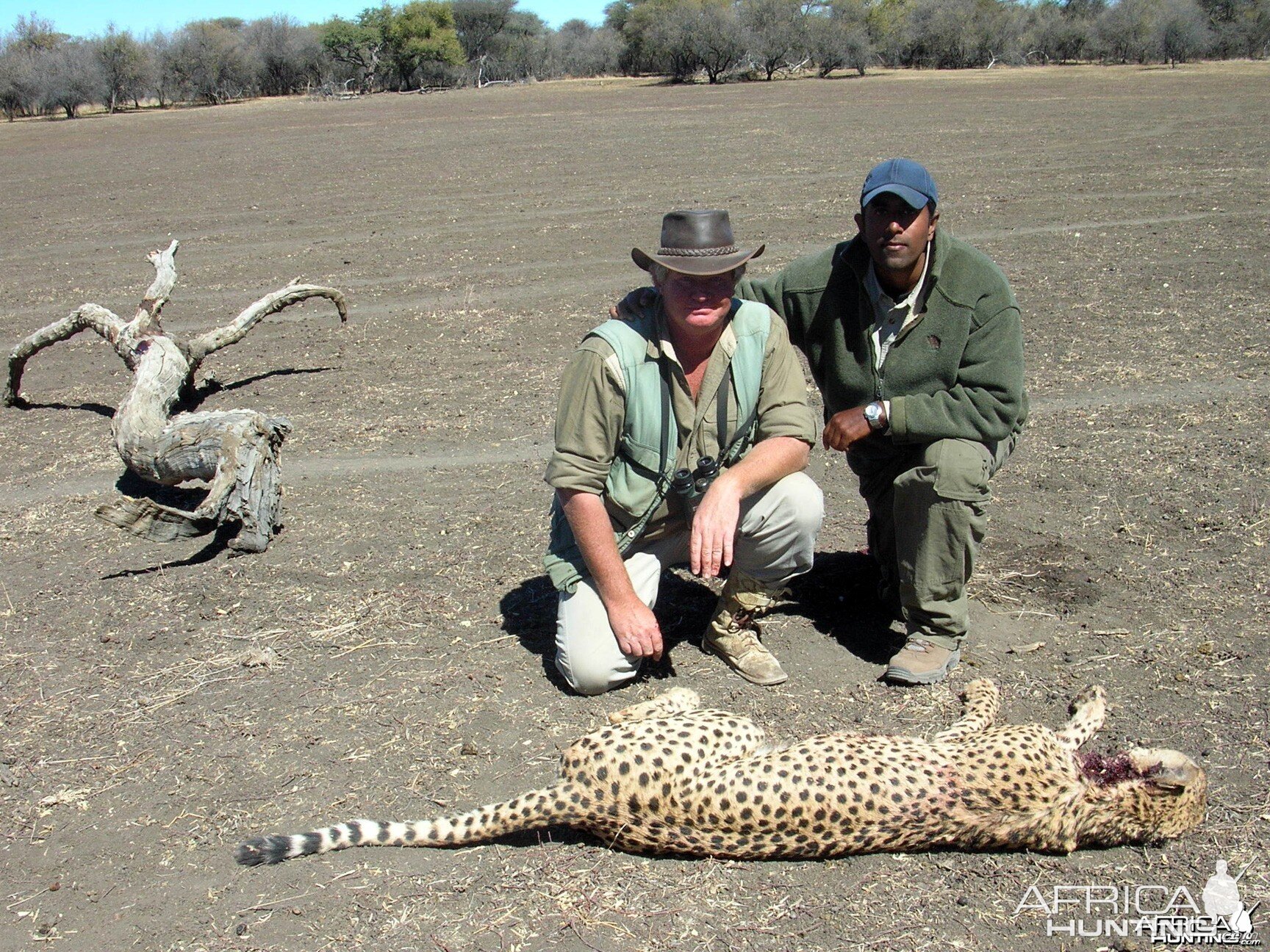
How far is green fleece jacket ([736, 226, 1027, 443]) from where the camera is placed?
12.1 feet

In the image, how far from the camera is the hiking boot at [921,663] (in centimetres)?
374

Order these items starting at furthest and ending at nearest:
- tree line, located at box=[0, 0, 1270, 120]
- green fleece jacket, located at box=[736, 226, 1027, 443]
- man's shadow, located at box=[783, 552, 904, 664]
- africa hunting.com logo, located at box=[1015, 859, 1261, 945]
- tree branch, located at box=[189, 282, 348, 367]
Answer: tree line, located at box=[0, 0, 1270, 120]
tree branch, located at box=[189, 282, 348, 367]
man's shadow, located at box=[783, 552, 904, 664]
green fleece jacket, located at box=[736, 226, 1027, 443]
africa hunting.com logo, located at box=[1015, 859, 1261, 945]

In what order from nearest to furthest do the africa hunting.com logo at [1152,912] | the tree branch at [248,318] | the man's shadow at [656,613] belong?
1. the africa hunting.com logo at [1152,912]
2. the man's shadow at [656,613]
3. the tree branch at [248,318]

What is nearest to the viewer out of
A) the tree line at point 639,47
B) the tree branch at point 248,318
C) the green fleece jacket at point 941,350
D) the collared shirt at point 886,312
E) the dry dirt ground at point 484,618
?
the dry dirt ground at point 484,618

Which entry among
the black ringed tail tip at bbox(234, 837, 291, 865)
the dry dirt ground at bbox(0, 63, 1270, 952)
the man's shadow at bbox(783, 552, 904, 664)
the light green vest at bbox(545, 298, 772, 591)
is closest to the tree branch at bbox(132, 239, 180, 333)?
the dry dirt ground at bbox(0, 63, 1270, 952)

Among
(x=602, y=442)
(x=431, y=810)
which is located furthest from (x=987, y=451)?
(x=431, y=810)

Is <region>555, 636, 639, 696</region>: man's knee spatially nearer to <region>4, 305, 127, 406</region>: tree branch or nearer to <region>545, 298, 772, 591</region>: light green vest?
<region>545, 298, 772, 591</region>: light green vest

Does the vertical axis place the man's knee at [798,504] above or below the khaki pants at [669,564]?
above

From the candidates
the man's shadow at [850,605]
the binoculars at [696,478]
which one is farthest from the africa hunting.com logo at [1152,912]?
the binoculars at [696,478]

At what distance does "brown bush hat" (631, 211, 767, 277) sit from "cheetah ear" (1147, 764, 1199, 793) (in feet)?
6.13

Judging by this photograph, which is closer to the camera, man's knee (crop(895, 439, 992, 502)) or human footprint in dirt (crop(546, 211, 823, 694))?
human footprint in dirt (crop(546, 211, 823, 694))

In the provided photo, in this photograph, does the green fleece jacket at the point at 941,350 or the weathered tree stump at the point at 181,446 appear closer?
the green fleece jacket at the point at 941,350

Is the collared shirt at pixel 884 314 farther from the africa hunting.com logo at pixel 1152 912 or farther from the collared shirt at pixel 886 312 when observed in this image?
the africa hunting.com logo at pixel 1152 912

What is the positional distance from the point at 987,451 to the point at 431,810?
215 centimetres
